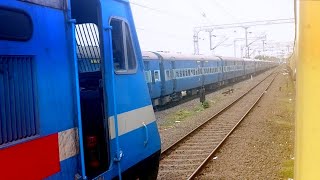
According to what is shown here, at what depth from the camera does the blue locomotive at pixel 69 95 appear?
103 inches

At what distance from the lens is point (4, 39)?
2.53 meters

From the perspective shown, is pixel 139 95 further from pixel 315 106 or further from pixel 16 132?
pixel 315 106

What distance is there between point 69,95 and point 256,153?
775cm

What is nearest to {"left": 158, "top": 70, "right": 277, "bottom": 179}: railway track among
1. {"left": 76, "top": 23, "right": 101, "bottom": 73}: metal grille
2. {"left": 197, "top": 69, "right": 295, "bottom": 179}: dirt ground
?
{"left": 197, "top": 69, "right": 295, "bottom": 179}: dirt ground

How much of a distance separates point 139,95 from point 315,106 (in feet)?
12.4

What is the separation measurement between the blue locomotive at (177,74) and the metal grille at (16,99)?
15419 millimetres

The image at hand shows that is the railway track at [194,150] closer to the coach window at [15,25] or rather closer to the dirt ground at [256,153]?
the dirt ground at [256,153]

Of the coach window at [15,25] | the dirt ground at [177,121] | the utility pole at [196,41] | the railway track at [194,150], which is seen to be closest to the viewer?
the coach window at [15,25]

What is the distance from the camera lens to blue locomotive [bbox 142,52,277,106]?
1988 centimetres

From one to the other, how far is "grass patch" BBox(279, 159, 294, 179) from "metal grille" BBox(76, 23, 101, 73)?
16.2ft

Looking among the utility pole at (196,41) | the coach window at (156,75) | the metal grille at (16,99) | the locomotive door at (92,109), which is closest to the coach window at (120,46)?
the locomotive door at (92,109)

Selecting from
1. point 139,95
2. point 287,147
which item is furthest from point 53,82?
point 287,147

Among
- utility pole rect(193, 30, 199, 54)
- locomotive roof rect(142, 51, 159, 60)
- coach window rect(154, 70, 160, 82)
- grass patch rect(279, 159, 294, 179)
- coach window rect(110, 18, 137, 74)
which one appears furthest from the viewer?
utility pole rect(193, 30, 199, 54)

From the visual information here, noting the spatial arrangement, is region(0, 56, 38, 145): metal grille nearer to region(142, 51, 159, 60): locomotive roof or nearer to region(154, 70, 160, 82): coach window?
region(142, 51, 159, 60): locomotive roof
